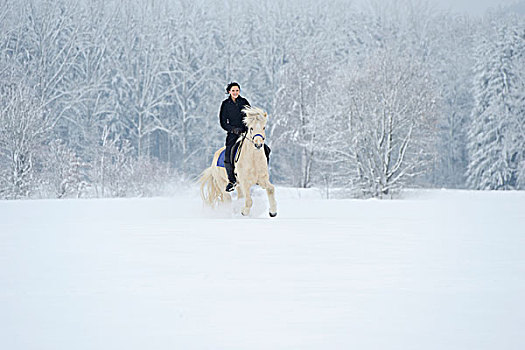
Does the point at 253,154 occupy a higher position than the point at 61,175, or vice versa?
the point at 253,154

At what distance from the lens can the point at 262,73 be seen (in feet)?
145

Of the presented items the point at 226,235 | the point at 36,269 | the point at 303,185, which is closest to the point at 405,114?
the point at 303,185

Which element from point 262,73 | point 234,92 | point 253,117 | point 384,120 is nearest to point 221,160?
point 234,92

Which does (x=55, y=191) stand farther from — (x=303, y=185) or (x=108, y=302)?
(x=108, y=302)

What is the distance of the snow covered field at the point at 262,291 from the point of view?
2834 millimetres

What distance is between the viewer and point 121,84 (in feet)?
140

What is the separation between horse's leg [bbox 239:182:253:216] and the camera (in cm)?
984

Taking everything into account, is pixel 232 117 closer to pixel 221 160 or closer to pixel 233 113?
Answer: pixel 233 113

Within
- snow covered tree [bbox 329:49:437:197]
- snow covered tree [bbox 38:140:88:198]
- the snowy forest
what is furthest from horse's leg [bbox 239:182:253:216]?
the snowy forest

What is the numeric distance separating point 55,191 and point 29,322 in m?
21.8

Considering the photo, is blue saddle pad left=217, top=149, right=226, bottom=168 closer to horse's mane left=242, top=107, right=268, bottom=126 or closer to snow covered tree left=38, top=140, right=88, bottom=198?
horse's mane left=242, top=107, right=268, bottom=126

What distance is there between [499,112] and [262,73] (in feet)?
57.1

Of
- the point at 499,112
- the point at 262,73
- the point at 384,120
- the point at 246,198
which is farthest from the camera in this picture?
the point at 262,73

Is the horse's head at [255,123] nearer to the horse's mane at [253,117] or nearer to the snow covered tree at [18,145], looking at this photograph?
the horse's mane at [253,117]
